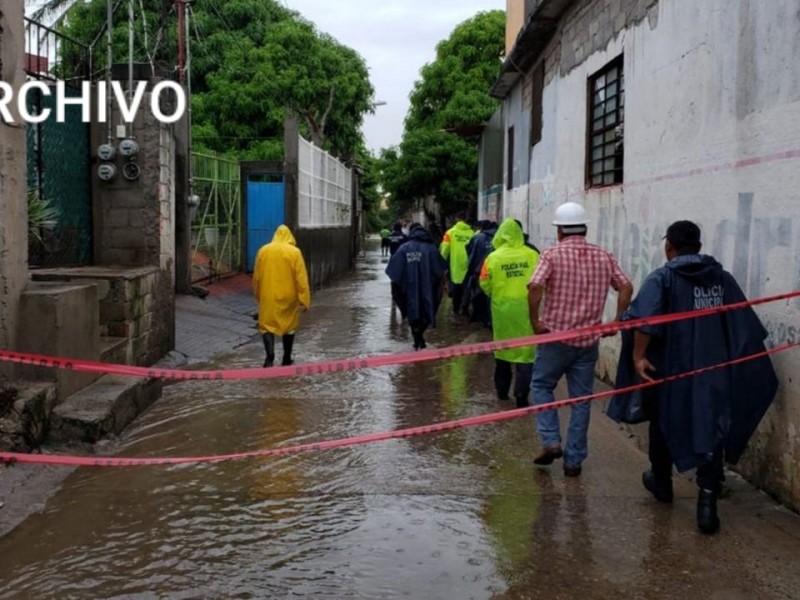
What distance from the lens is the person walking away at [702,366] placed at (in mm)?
4422

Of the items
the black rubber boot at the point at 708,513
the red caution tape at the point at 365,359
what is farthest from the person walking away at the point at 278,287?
the black rubber boot at the point at 708,513

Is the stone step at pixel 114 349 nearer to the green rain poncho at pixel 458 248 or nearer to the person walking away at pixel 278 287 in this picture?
the person walking away at pixel 278 287

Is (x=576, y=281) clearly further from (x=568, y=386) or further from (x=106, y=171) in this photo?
(x=106, y=171)

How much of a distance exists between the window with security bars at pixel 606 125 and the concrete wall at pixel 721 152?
0.17m

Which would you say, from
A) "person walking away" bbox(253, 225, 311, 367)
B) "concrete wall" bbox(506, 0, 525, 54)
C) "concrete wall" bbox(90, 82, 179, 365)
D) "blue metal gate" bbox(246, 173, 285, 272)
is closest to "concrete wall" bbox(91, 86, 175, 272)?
"concrete wall" bbox(90, 82, 179, 365)

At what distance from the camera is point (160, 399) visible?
7.75m

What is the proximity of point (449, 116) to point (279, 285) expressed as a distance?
20898 millimetres

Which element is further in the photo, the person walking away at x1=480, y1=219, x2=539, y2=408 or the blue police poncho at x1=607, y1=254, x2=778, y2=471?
the person walking away at x1=480, y1=219, x2=539, y2=408

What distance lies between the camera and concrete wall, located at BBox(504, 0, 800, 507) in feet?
15.2

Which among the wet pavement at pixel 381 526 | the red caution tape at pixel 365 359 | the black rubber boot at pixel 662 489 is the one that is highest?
the red caution tape at pixel 365 359

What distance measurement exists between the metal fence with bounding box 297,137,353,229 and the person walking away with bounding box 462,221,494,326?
663 cm

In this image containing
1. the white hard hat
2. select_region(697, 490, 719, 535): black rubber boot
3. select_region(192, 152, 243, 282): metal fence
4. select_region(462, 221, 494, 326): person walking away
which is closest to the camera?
select_region(697, 490, 719, 535): black rubber boot

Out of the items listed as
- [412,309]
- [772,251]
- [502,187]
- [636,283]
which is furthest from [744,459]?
[502,187]

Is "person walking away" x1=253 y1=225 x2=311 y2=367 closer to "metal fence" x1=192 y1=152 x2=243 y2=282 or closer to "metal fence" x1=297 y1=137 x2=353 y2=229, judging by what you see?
"metal fence" x1=192 y1=152 x2=243 y2=282
